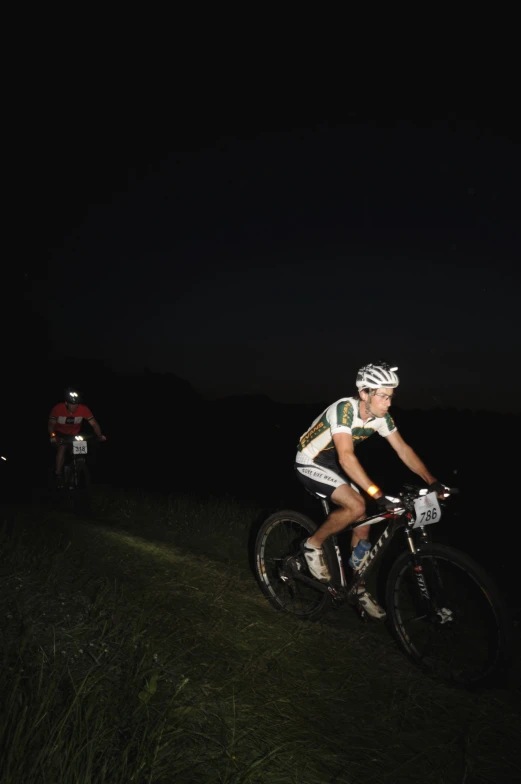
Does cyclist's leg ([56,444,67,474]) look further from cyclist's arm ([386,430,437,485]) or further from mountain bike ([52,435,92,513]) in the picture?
cyclist's arm ([386,430,437,485])

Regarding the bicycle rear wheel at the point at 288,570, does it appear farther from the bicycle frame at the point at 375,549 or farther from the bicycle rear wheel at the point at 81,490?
the bicycle rear wheel at the point at 81,490

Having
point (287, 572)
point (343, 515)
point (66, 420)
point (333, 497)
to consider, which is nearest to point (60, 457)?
point (66, 420)

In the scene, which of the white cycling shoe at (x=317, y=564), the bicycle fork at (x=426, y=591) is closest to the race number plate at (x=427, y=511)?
the bicycle fork at (x=426, y=591)

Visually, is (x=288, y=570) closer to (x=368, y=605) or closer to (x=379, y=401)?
(x=368, y=605)

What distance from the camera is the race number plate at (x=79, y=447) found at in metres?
10.6

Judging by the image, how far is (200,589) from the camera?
207 inches

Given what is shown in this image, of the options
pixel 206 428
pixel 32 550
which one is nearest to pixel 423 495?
pixel 32 550

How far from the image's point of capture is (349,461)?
452 centimetres

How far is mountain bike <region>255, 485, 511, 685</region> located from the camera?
11.8ft

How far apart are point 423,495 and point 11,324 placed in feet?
93.1

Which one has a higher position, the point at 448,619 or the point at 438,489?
the point at 438,489

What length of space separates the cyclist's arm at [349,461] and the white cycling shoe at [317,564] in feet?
2.96

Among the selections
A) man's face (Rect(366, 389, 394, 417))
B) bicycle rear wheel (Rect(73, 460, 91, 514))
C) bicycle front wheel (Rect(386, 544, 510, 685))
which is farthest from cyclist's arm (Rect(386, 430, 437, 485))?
bicycle rear wheel (Rect(73, 460, 91, 514))

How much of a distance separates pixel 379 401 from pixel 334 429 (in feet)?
1.56
